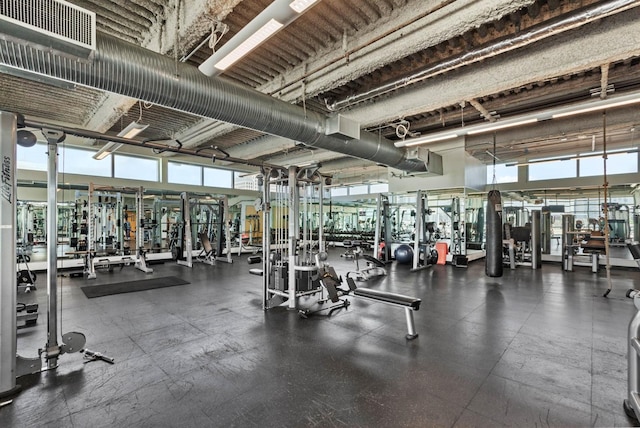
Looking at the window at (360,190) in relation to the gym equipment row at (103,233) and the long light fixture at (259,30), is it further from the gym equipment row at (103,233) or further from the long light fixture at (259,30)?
the long light fixture at (259,30)

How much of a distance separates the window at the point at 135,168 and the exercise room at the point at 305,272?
1651mm

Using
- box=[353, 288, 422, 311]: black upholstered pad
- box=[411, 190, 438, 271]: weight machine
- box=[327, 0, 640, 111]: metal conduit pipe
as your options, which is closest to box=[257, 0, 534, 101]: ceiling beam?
box=[327, 0, 640, 111]: metal conduit pipe

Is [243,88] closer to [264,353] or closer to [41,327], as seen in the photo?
[264,353]

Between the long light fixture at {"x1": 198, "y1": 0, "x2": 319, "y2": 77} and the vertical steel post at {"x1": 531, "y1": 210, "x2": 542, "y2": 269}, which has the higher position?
the long light fixture at {"x1": 198, "y1": 0, "x2": 319, "y2": 77}

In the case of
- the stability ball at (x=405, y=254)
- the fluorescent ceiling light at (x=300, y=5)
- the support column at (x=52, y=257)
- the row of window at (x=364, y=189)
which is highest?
the fluorescent ceiling light at (x=300, y=5)

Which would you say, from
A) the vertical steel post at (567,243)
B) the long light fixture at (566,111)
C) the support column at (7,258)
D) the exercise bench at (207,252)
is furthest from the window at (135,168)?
the vertical steel post at (567,243)

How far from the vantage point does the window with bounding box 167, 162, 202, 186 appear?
399 inches

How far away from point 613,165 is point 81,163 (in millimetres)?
15392

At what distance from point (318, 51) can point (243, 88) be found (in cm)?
111

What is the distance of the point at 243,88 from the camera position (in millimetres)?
3834

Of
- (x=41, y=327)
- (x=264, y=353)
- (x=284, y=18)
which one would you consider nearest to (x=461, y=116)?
(x=284, y=18)

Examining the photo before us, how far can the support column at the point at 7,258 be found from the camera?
2262 millimetres

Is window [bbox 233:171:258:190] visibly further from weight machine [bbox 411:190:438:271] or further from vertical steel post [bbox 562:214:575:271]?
vertical steel post [bbox 562:214:575:271]

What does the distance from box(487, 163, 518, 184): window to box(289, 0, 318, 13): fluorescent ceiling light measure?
10650 mm
